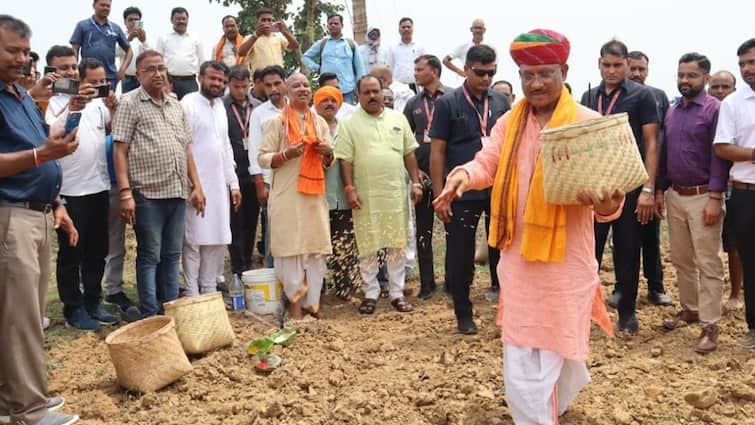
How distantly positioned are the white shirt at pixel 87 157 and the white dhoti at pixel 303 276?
63.3 inches

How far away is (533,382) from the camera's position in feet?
11.0

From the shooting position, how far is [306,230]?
5.91m

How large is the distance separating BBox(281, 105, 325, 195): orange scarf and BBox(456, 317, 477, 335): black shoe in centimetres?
164

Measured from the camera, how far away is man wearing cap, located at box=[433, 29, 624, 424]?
3.29m

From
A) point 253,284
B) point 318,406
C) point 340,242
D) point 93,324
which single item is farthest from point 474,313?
point 93,324

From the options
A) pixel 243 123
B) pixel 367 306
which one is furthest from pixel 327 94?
pixel 367 306

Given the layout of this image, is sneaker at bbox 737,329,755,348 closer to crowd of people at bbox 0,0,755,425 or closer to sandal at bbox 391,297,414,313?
crowd of people at bbox 0,0,755,425

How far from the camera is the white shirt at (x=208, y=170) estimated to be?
597cm

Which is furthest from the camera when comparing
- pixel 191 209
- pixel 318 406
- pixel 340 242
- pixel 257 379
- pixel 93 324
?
pixel 340 242

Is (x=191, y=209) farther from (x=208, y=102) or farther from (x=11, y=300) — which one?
(x=11, y=300)

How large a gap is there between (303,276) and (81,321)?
72.8 inches

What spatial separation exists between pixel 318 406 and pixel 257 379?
65cm

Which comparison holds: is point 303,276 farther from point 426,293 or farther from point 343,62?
point 343,62

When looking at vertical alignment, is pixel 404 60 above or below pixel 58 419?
above
